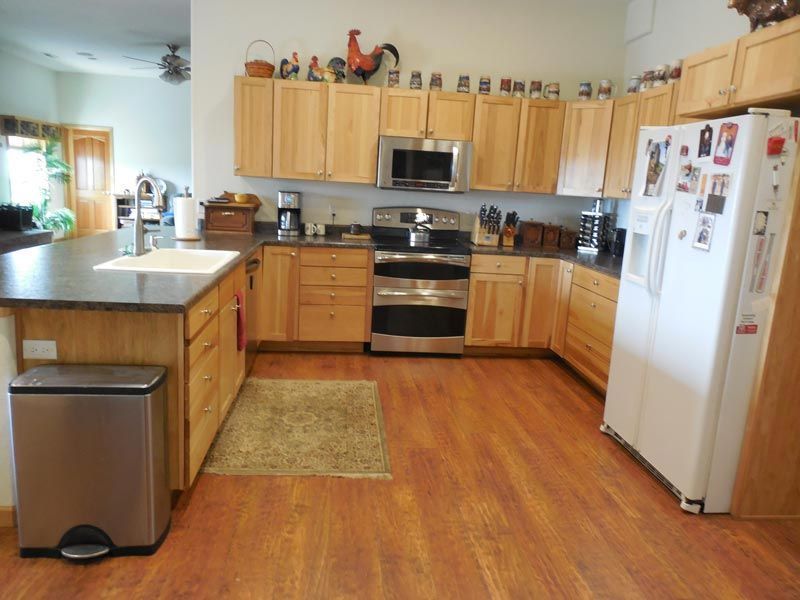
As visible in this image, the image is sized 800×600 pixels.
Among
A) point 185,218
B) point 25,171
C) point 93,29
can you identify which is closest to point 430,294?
point 185,218

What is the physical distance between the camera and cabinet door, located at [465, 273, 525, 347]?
14.7 ft

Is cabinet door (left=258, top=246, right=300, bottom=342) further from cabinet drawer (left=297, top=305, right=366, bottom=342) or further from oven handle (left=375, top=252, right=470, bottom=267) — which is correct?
oven handle (left=375, top=252, right=470, bottom=267)

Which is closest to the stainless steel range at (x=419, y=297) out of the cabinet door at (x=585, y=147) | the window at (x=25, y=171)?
the cabinet door at (x=585, y=147)

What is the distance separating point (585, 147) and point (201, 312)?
3.34m

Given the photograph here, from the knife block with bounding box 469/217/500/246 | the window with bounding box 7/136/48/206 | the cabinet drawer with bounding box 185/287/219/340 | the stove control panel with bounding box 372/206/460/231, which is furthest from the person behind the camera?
the window with bounding box 7/136/48/206

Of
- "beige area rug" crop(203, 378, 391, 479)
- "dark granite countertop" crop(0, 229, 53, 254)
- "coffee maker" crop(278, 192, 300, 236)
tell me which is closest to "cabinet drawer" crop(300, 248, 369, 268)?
"coffee maker" crop(278, 192, 300, 236)

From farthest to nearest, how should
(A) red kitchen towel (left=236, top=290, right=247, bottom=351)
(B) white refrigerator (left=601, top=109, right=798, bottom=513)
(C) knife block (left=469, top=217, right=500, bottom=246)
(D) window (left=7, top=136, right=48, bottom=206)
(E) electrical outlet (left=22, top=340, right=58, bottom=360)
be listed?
1. (D) window (left=7, top=136, right=48, bottom=206)
2. (C) knife block (left=469, top=217, right=500, bottom=246)
3. (A) red kitchen towel (left=236, top=290, right=247, bottom=351)
4. (B) white refrigerator (left=601, top=109, right=798, bottom=513)
5. (E) electrical outlet (left=22, top=340, right=58, bottom=360)

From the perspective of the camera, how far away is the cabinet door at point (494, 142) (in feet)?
14.8

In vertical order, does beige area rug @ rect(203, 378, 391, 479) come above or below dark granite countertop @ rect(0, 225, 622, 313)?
below

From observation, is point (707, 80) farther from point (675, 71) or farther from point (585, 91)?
point (585, 91)

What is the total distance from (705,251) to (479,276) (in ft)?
7.00

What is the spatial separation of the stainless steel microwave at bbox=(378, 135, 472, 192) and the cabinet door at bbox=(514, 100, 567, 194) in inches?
18.1

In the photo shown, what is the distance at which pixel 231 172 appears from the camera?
468cm

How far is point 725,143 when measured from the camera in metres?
2.32
